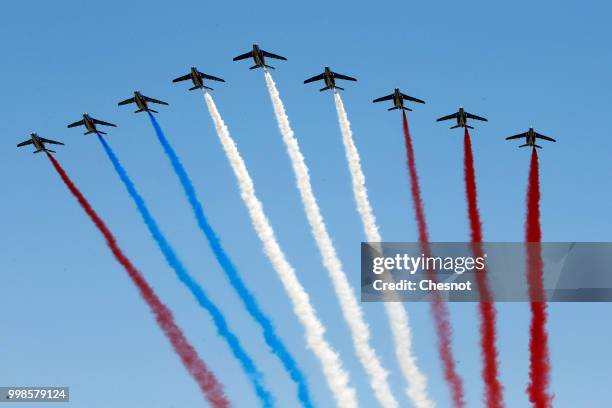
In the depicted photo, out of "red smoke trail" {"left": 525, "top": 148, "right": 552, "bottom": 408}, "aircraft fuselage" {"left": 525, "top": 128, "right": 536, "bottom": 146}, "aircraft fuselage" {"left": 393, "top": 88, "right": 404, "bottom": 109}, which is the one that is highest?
"aircraft fuselage" {"left": 393, "top": 88, "right": 404, "bottom": 109}

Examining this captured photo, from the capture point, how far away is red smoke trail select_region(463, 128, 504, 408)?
3209 inches

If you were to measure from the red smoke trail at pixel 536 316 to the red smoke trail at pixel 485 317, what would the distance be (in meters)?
2.76

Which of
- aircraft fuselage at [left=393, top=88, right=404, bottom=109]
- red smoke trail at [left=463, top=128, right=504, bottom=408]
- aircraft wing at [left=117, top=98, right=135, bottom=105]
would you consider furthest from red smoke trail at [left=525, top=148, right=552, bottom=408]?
aircraft wing at [left=117, top=98, right=135, bottom=105]

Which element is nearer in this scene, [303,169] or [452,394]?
[452,394]

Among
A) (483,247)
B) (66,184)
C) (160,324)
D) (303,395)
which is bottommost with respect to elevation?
(303,395)

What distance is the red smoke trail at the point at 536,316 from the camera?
81625 millimetres

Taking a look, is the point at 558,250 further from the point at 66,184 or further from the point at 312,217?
the point at 66,184

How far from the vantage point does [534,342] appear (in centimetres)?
8300

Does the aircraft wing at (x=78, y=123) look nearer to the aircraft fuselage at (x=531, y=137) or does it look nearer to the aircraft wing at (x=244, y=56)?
the aircraft wing at (x=244, y=56)

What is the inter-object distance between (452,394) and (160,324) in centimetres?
2370

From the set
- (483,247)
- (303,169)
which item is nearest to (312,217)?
(303,169)

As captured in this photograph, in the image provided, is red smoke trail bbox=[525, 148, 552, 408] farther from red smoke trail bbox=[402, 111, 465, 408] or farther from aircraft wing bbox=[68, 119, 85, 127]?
aircraft wing bbox=[68, 119, 85, 127]

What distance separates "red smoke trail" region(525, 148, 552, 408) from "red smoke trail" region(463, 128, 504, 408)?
2763 millimetres

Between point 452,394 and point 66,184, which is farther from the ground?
point 66,184
